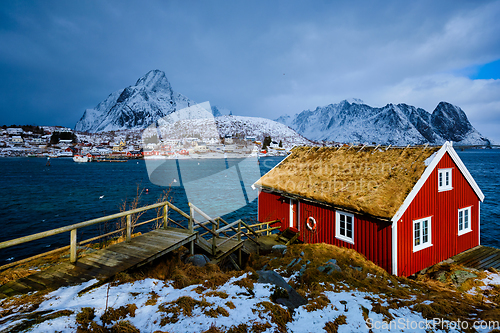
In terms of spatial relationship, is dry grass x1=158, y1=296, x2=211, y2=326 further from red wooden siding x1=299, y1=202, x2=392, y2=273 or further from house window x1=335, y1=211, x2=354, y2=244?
house window x1=335, y1=211, x2=354, y2=244

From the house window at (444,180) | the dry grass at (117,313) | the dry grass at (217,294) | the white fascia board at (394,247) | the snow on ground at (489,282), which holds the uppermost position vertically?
the house window at (444,180)

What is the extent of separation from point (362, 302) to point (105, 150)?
20007 cm

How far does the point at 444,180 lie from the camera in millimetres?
12523

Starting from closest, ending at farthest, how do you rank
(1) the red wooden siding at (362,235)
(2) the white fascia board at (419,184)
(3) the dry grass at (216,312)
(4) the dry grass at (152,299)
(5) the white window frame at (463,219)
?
(3) the dry grass at (216,312)
(4) the dry grass at (152,299)
(2) the white fascia board at (419,184)
(1) the red wooden siding at (362,235)
(5) the white window frame at (463,219)

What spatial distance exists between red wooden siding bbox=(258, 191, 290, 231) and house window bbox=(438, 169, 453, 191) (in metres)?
8.13

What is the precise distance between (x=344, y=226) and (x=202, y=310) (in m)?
9.65

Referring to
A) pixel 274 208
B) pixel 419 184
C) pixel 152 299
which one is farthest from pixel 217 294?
pixel 274 208

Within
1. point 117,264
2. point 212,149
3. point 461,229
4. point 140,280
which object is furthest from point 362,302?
point 212,149

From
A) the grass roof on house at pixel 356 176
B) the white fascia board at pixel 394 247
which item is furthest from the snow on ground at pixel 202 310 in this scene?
the grass roof on house at pixel 356 176

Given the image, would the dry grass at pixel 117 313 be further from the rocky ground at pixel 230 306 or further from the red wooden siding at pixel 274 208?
the red wooden siding at pixel 274 208

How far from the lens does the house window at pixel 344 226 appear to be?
39.8 ft

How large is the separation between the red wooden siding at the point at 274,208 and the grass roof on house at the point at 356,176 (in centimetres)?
91

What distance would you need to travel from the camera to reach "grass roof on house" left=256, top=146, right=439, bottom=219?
11180mm

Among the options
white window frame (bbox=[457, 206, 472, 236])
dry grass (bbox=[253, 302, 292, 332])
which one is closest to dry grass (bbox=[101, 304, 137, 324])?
dry grass (bbox=[253, 302, 292, 332])
